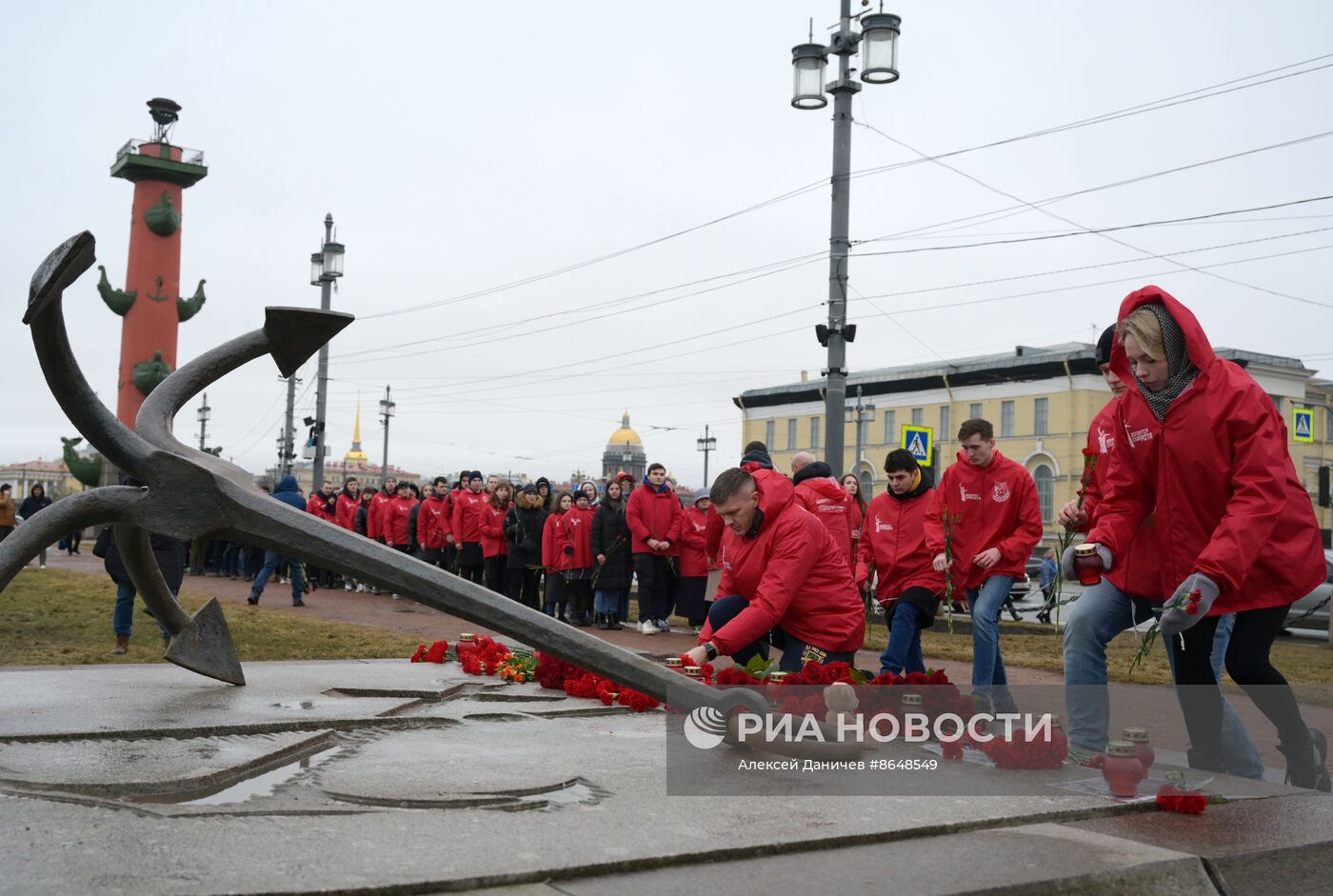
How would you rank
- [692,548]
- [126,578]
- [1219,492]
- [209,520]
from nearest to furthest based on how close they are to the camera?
1. [1219,492]
2. [209,520]
3. [126,578]
4. [692,548]

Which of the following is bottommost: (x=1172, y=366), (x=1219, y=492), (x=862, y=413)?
(x=1219, y=492)

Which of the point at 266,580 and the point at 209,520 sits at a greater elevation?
the point at 209,520

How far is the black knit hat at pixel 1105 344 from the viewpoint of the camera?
5438 mm

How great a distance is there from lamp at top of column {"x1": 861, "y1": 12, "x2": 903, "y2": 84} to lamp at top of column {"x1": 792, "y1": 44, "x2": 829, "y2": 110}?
1.88 ft

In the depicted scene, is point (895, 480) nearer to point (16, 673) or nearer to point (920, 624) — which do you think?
point (920, 624)

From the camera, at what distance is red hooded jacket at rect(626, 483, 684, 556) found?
1505 cm

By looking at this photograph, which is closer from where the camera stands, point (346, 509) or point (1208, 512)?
point (1208, 512)

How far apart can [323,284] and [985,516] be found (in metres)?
23.6

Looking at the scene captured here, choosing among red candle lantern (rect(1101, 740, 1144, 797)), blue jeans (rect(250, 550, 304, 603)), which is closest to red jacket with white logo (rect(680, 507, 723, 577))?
blue jeans (rect(250, 550, 304, 603))

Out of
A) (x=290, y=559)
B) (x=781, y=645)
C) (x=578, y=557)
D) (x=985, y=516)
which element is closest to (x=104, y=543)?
(x=290, y=559)

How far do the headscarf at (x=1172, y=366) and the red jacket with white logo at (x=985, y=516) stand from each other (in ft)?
8.45

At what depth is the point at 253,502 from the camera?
5176 mm

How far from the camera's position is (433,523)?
2045cm

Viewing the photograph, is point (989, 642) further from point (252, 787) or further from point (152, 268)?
point (152, 268)
